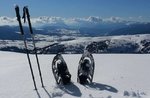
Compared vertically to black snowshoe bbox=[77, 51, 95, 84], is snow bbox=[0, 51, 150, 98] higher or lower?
lower

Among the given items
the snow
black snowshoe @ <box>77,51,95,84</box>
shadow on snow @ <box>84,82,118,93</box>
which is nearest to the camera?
the snow

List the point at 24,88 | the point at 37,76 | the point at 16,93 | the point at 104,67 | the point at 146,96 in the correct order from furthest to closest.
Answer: the point at 104,67, the point at 37,76, the point at 24,88, the point at 16,93, the point at 146,96

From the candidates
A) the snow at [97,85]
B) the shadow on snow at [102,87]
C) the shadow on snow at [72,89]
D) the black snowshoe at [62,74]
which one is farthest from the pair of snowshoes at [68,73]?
the shadow on snow at [102,87]

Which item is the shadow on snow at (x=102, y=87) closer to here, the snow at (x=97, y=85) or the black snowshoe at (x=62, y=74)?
the snow at (x=97, y=85)

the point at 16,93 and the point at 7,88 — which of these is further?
the point at 7,88

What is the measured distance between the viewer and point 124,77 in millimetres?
17906

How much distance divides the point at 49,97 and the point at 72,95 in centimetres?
111

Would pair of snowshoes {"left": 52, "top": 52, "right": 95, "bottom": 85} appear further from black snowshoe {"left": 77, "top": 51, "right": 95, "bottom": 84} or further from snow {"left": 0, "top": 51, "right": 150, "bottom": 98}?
snow {"left": 0, "top": 51, "right": 150, "bottom": 98}

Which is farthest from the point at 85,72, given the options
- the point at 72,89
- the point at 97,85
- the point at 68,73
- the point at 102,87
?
the point at 72,89

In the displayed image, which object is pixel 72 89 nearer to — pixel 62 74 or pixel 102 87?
pixel 62 74

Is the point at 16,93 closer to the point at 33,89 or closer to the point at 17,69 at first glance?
the point at 33,89

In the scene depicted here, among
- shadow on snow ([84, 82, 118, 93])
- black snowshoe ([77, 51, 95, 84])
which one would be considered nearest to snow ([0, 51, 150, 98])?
shadow on snow ([84, 82, 118, 93])

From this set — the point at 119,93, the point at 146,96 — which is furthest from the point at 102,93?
the point at 146,96

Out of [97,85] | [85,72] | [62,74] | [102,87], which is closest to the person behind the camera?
[102,87]
